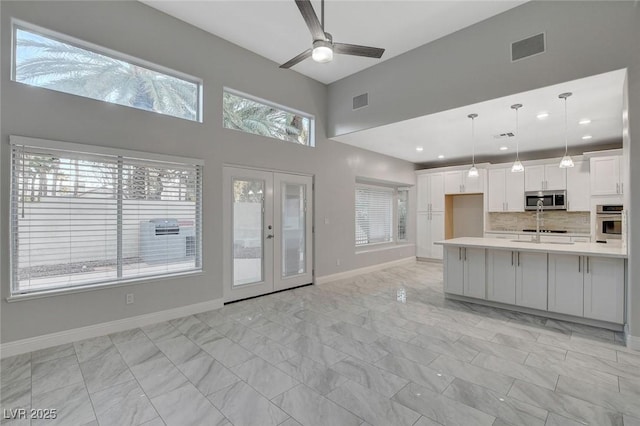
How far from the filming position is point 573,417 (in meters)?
1.94

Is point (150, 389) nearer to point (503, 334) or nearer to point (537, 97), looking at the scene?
point (503, 334)

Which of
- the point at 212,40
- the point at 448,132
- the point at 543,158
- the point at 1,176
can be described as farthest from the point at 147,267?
the point at 543,158

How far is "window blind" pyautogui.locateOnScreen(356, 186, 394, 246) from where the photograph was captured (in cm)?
702

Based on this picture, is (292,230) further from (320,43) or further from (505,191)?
(505,191)

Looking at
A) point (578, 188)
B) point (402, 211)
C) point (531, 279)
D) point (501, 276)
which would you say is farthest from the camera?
point (402, 211)

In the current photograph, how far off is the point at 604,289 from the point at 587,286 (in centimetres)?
15

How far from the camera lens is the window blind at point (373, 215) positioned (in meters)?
7.02

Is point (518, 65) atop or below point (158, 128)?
atop

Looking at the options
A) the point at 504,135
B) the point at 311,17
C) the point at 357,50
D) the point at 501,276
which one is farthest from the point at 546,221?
the point at 311,17

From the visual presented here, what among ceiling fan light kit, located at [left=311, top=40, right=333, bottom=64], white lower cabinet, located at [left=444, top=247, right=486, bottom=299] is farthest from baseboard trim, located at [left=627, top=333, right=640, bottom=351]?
ceiling fan light kit, located at [left=311, top=40, right=333, bottom=64]

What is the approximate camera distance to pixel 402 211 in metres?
8.47

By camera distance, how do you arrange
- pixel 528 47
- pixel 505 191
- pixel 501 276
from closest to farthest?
1. pixel 528 47
2. pixel 501 276
3. pixel 505 191

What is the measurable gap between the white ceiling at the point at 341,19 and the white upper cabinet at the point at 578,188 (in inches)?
172

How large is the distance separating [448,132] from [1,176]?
6.06 m
